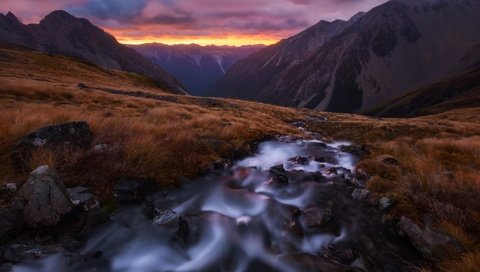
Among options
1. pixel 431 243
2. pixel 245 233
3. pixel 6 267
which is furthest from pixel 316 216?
pixel 6 267

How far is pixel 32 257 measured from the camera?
22.0ft

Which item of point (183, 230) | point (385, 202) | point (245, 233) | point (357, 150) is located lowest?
point (357, 150)

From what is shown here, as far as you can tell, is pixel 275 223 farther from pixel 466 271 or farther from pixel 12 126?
pixel 12 126

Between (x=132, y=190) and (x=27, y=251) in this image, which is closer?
(x=27, y=251)

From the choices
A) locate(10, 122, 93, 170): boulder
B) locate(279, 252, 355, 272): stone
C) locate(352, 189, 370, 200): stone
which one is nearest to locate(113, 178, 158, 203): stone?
locate(10, 122, 93, 170): boulder

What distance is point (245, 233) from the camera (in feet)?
29.3

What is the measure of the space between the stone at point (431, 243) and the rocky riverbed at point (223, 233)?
0.72 ft

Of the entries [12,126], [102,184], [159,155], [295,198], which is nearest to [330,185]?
[295,198]

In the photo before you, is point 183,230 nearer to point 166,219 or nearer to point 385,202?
point 166,219

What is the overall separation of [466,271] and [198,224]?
6.13 m

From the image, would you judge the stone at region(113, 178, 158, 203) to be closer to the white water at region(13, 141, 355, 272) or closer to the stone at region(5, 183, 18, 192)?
the white water at region(13, 141, 355, 272)

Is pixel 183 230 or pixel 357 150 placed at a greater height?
pixel 183 230

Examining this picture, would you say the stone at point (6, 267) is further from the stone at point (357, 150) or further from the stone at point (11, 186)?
the stone at point (357, 150)

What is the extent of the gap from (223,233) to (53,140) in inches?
245
